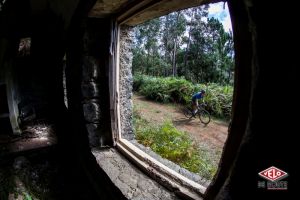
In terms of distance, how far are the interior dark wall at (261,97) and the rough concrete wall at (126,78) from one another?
1.12 metres

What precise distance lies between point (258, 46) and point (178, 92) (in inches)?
364

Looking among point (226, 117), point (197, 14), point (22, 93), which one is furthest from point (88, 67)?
point (197, 14)

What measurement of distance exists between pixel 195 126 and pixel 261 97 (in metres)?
6.67

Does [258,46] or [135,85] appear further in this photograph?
[135,85]

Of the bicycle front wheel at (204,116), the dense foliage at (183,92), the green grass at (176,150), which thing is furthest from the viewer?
the dense foliage at (183,92)

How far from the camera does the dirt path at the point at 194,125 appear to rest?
576 cm

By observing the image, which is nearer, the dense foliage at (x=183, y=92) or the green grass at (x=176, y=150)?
the green grass at (x=176, y=150)

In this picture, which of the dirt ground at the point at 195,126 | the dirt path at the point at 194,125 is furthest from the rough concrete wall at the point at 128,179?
the dirt path at the point at 194,125

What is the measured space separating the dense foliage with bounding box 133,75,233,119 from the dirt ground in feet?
1.72

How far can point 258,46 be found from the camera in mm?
486

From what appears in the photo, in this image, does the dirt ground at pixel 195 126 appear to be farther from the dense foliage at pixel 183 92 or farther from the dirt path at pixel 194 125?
the dense foliage at pixel 183 92

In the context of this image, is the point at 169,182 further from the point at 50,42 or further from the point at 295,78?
the point at 50,42

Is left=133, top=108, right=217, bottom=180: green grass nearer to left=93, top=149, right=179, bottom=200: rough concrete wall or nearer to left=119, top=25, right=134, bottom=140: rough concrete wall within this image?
left=119, top=25, right=134, bottom=140: rough concrete wall

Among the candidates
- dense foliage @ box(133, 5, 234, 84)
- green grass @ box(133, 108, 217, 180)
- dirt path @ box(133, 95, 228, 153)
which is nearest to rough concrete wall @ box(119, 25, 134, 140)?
green grass @ box(133, 108, 217, 180)
